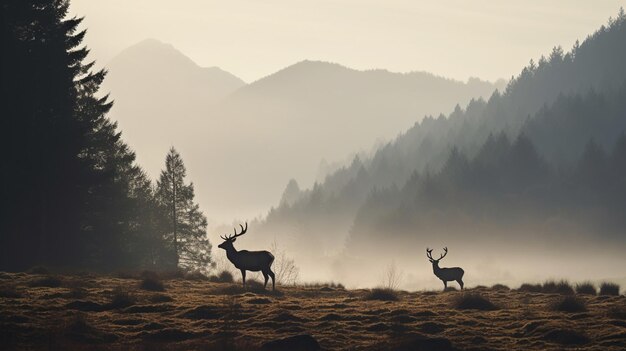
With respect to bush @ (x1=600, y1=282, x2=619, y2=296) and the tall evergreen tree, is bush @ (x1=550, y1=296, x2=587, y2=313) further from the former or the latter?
the tall evergreen tree

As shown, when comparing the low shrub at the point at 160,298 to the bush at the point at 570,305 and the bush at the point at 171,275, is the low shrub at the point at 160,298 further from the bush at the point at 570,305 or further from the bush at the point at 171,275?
the bush at the point at 570,305

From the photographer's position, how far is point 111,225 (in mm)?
51719

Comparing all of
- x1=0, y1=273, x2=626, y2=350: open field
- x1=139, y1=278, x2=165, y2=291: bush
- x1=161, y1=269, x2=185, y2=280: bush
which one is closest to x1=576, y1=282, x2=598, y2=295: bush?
x1=0, y1=273, x2=626, y2=350: open field

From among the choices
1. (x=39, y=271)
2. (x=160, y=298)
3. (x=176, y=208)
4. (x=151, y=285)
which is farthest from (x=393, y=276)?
(x=160, y=298)

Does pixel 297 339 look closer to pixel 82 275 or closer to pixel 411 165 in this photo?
pixel 82 275

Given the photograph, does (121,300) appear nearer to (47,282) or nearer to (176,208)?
(47,282)

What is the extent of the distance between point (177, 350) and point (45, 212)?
80.1 feet

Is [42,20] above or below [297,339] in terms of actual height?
above

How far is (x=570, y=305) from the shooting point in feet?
89.2

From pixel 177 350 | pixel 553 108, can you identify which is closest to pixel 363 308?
pixel 177 350

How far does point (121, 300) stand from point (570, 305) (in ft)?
56.9

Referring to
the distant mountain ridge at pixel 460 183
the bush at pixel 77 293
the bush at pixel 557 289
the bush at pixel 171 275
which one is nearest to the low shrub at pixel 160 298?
the bush at pixel 77 293

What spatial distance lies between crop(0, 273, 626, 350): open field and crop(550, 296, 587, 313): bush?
0.18 feet

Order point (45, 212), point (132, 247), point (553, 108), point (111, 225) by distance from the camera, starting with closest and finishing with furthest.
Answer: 1. point (45, 212)
2. point (111, 225)
3. point (132, 247)
4. point (553, 108)
